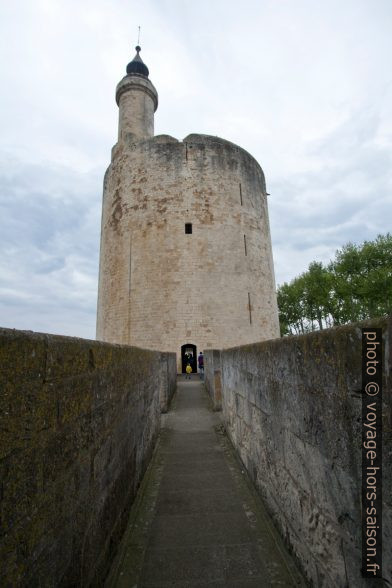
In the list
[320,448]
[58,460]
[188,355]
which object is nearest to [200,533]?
[320,448]

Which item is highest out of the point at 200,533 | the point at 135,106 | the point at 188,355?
the point at 135,106

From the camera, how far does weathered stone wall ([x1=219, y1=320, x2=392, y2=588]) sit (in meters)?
1.30

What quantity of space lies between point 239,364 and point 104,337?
43.5ft

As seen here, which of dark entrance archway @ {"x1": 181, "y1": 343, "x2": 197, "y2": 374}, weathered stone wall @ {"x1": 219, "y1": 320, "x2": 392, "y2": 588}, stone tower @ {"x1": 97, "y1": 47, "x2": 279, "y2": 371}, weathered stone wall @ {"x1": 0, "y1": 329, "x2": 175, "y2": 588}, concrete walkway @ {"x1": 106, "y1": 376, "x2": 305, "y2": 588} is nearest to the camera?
weathered stone wall @ {"x1": 0, "y1": 329, "x2": 175, "y2": 588}

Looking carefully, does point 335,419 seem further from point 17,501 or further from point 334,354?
point 17,501

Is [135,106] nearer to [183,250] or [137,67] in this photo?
[137,67]

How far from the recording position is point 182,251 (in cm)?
1530

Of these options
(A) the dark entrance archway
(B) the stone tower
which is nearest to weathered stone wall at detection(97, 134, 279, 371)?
(B) the stone tower

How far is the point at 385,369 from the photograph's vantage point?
1.10 m

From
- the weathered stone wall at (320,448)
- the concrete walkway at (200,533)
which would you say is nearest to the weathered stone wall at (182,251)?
the concrete walkway at (200,533)

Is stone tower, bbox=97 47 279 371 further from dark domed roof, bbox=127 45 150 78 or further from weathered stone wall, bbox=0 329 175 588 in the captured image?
weathered stone wall, bbox=0 329 175 588

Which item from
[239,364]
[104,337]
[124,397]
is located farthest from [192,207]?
[124,397]

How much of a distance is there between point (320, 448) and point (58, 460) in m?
1.29

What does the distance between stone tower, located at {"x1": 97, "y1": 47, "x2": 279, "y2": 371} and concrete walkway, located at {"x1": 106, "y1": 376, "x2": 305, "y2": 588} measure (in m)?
10.7
